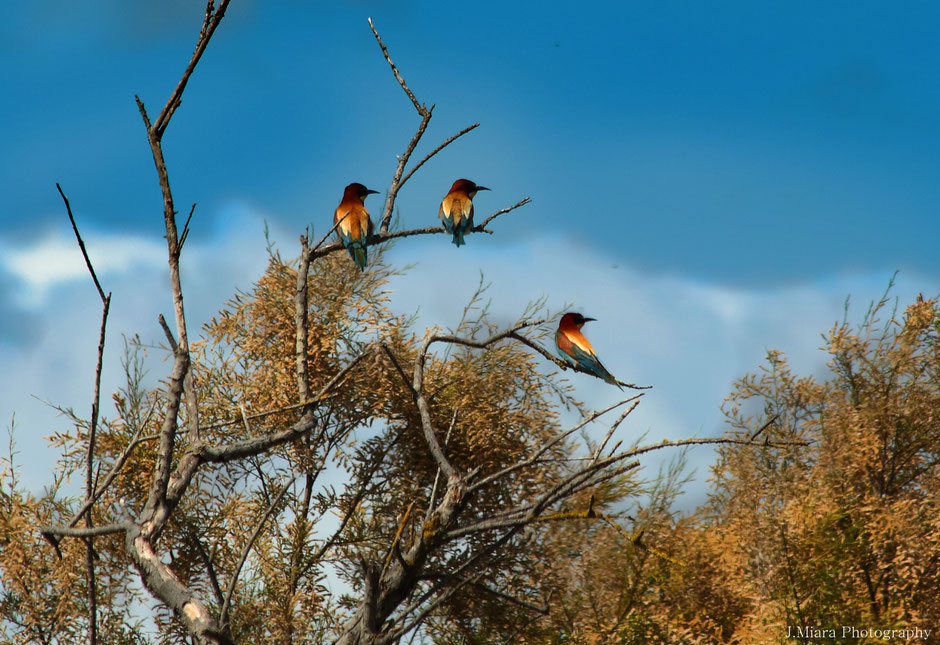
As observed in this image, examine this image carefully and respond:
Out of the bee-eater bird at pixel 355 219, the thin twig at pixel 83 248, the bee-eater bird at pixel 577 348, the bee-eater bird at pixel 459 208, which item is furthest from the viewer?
the bee-eater bird at pixel 355 219

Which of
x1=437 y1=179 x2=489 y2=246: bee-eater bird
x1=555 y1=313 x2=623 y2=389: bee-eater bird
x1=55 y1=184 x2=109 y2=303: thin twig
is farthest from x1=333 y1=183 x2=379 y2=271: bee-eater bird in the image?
x1=55 y1=184 x2=109 y2=303: thin twig

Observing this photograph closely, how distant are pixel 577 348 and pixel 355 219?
299 centimetres

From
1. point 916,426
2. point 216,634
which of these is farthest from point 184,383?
point 916,426

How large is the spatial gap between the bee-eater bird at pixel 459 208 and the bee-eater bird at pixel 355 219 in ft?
3.00

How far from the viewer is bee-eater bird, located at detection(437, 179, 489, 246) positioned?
31.7ft

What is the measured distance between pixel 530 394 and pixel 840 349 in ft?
18.5

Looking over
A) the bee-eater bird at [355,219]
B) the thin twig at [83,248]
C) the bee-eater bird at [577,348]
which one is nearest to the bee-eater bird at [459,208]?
the bee-eater bird at [355,219]

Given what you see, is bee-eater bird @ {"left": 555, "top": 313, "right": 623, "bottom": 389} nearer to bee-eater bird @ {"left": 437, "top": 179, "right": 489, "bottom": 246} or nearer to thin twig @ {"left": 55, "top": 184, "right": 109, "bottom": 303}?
bee-eater bird @ {"left": 437, "top": 179, "right": 489, "bottom": 246}

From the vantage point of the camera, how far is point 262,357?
1313cm

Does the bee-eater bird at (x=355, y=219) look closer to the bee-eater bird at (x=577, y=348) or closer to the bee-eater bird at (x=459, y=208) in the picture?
the bee-eater bird at (x=459, y=208)

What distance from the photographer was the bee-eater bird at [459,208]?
966 cm

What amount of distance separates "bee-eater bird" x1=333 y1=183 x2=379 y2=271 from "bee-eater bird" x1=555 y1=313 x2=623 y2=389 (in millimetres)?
2391

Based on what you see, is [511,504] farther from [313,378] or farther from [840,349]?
[840,349]

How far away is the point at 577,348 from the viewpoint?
9211 millimetres
